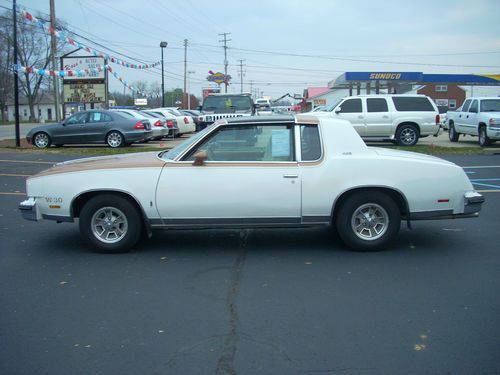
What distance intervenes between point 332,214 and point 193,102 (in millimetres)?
98898

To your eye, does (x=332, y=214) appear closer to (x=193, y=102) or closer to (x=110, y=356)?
(x=110, y=356)

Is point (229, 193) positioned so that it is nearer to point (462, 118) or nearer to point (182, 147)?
point (182, 147)

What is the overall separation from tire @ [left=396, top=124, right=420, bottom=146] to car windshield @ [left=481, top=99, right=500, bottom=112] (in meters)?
2.81

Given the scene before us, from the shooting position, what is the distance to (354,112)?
60.6 feet

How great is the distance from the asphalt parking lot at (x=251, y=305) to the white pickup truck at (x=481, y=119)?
1239 cm

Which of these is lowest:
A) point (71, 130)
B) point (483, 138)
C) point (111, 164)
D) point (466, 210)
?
point (466, 210)

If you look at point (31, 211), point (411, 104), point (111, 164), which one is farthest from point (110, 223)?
point (411, 104)

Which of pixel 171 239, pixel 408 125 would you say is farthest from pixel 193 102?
pixel 171 239

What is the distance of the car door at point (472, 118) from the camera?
19047mm

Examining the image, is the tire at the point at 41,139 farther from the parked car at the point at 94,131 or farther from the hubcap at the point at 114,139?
the hubcap at the point at 114,139

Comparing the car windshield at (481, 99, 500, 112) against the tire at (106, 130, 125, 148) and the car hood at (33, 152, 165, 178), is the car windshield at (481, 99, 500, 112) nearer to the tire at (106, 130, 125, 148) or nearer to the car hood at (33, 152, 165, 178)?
the tire at (106, 130, 125, 148)

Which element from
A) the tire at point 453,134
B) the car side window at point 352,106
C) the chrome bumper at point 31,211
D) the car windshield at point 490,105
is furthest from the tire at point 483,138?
the chrome bumper at point 31,211

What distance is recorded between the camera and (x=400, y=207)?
19.4ft

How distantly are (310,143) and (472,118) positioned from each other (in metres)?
15.6
